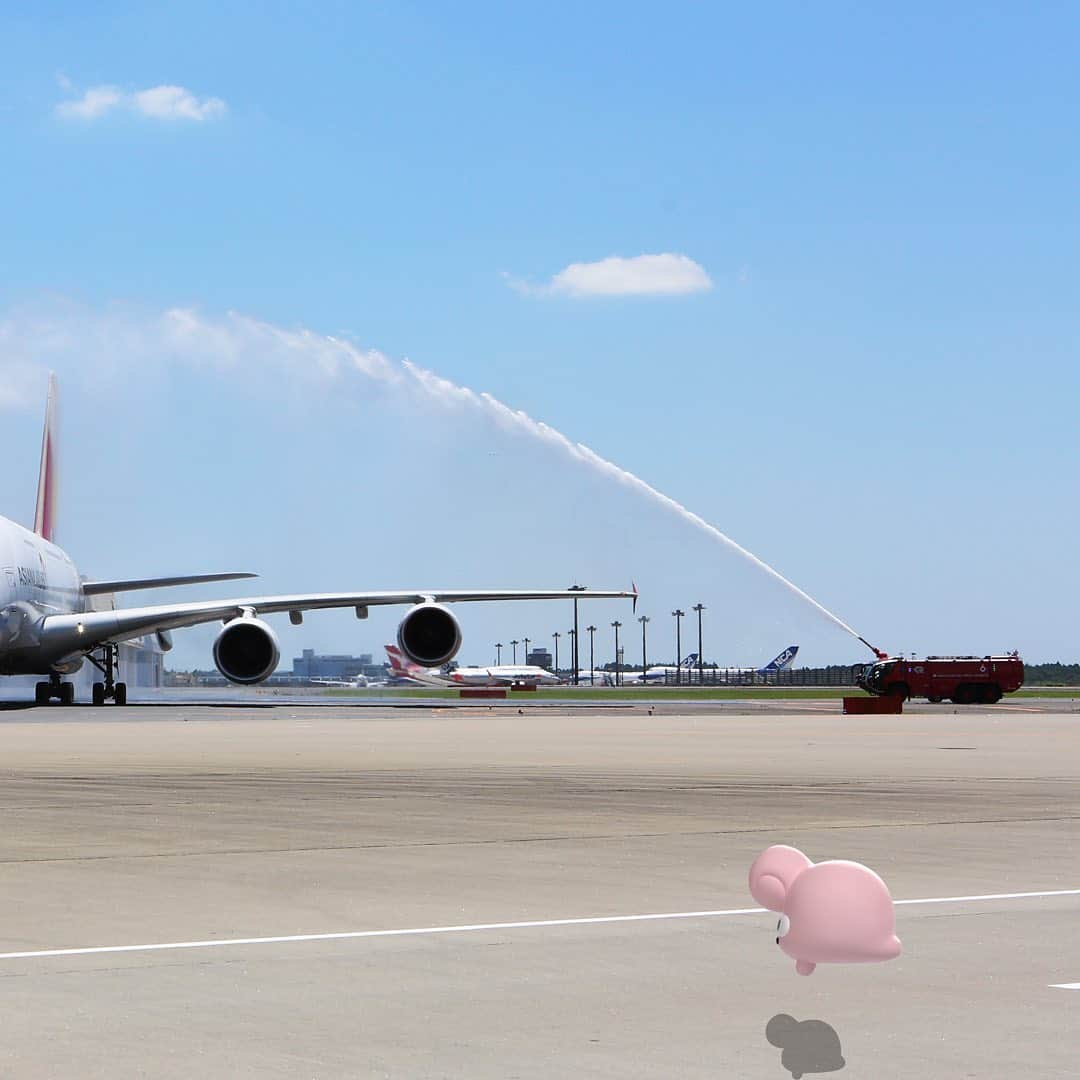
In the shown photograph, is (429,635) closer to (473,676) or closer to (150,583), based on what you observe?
(150,583)

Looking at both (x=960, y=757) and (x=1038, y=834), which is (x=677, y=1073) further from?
(x=960, y=757)

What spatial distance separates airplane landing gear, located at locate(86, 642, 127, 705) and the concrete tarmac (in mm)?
34132

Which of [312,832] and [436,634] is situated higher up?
[436,634]

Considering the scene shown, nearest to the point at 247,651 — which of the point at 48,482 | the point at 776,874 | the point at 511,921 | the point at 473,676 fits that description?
the point at 48,482

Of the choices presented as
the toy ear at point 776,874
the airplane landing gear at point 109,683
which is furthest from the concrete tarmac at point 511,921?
the airplane landing gear at point 109,683

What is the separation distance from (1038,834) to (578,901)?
21.0ft

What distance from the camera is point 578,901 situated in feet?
37.8

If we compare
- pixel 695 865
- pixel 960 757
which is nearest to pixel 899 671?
pixel 960 757

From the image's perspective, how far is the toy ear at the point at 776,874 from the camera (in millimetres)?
7188

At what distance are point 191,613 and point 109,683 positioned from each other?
6.67 metres

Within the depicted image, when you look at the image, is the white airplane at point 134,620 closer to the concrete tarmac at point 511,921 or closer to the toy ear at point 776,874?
the concrete tarmac at point 511,921

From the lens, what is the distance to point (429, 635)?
55.0 meters

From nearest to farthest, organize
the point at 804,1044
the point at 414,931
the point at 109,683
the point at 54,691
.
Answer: the point at 804,1044
the point at 414,931
the point at 54,691
the point at 109,683

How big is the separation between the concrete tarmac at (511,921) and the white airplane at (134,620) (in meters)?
27.8
